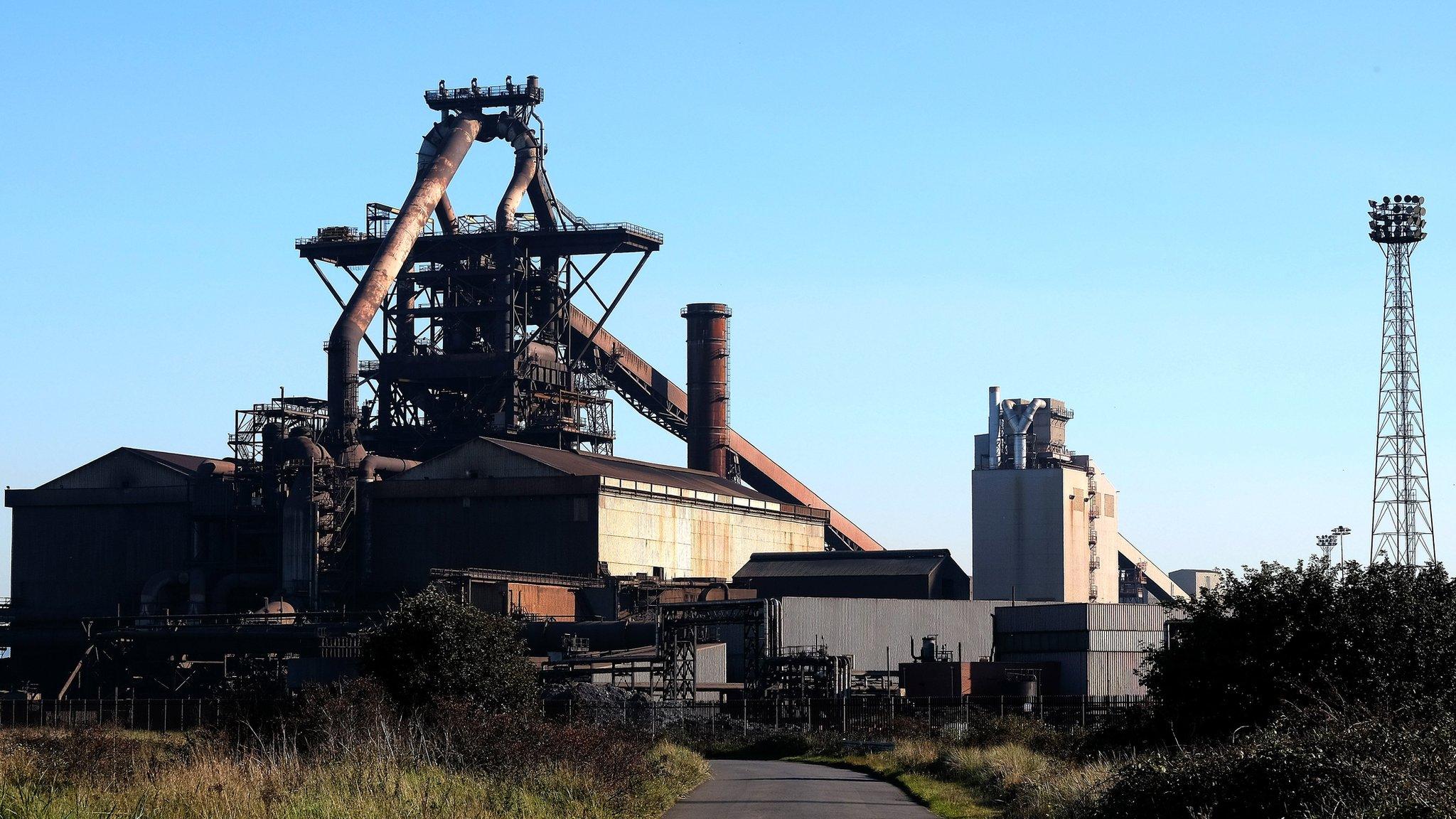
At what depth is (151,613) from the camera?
2842 inches

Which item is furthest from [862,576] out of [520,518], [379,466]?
[379,466]

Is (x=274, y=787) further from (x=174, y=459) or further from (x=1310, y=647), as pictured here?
(x=174, y=459)

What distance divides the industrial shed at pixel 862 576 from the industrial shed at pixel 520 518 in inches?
167

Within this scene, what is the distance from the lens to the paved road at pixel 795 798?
2386cm

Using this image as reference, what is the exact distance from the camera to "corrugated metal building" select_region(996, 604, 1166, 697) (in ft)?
199

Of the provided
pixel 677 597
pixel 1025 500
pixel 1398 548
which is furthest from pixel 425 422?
pixel 1398 548

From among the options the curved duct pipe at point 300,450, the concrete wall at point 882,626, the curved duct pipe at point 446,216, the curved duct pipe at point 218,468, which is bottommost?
the concrete wall at point 882,626

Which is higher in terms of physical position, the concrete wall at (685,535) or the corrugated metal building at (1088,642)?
the concrete wall at (685,535)

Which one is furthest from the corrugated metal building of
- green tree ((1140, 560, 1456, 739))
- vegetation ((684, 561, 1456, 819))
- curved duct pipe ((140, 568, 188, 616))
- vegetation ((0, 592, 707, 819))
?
green tree ((1140, 560, 1456, 739))

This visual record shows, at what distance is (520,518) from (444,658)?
39.1m

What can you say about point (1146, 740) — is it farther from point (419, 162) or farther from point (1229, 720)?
point (419, 162)

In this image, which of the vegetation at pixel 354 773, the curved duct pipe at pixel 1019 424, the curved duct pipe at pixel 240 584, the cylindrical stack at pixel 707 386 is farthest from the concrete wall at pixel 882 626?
the vegetation at pixel 354 773

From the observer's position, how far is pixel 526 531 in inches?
2820

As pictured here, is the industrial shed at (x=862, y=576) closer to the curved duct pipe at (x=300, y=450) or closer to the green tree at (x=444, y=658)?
the curved duct pipe at (x=300, y=450)
